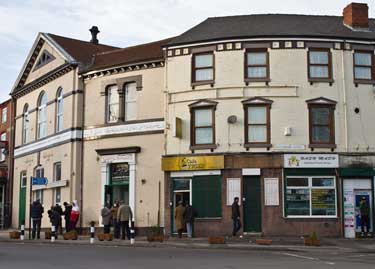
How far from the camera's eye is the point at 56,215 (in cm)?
2838

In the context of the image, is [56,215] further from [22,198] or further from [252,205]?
[22,198]

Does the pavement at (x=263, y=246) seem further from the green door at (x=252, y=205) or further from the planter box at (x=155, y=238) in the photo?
the green door at (x=252, y=205)

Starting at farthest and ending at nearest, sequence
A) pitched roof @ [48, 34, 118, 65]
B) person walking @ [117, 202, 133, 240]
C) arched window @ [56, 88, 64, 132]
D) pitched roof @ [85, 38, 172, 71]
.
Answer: pitched roof @ [48, 34, 118, 65], arched window @ [56, 88, 64, 132], pitched roof @ [85, 38, 172, 71], person walking @ [117, 202, 133, 240]

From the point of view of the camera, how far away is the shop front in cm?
2730

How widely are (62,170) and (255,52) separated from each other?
1302 cm

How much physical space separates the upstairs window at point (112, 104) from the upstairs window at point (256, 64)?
294 inches

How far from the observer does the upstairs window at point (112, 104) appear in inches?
1242

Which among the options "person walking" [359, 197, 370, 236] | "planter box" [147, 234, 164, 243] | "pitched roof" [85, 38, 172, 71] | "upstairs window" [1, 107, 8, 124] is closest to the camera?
"planter box" [147, 234, 164, 243]

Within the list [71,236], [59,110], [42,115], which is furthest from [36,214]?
[42,115]

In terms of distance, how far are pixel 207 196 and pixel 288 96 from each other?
5.91 metres

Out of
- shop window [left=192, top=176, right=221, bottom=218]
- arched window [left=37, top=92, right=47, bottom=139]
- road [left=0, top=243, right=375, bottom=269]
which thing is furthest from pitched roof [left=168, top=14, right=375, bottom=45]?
road [left=0, top=243, right=375, bottom=269]

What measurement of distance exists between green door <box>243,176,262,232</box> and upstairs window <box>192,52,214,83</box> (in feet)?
16.9

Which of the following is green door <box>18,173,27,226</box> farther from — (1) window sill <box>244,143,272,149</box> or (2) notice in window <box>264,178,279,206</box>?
(2) notice in window <box>264,178,279,206</box>

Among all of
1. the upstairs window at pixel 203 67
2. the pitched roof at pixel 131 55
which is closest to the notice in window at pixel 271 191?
the upstairs window at pixel 203 67
